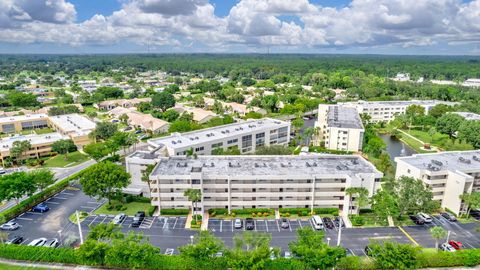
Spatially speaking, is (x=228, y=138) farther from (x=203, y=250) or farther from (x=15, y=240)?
(x=15, y=240)

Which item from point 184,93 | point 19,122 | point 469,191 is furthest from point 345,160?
point 184,93

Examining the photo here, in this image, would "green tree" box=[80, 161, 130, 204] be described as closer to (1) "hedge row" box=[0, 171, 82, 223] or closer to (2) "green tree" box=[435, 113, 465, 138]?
(1) "hedge row" box=[0, 171, 82, 223]

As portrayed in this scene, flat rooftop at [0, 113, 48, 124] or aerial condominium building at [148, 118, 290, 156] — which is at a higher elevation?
aerial condominium building at [148, 118, 290, 156]

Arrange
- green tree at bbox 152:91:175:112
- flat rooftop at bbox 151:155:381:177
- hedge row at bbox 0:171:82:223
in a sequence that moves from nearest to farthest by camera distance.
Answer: hedge row at bbox 0:171:82:223
flat rooftop at bbox 151:155:381:177
green tree at bbox 152:91:175:112

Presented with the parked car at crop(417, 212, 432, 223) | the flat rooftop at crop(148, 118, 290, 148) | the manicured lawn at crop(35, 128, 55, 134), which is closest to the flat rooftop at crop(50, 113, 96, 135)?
the manicured lawn at crop(35, 128, 55, 134)

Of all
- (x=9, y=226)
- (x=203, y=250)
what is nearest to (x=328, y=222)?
(x=203, y=250)

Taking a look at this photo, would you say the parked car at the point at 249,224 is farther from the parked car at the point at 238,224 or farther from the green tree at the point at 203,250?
the green tree at the point at 203,250
